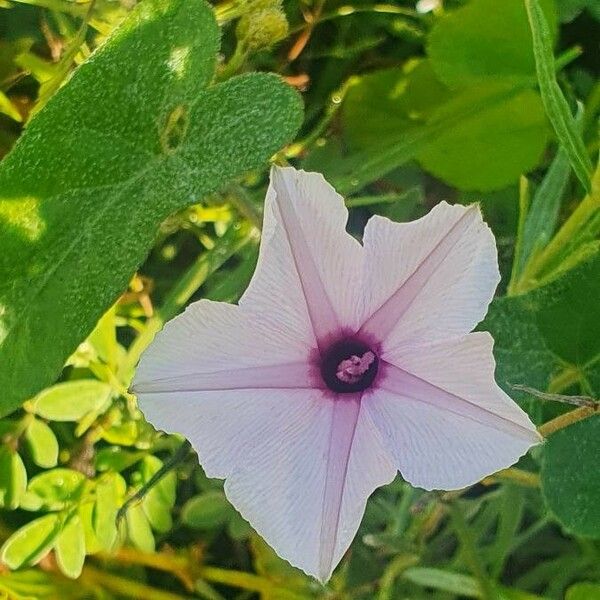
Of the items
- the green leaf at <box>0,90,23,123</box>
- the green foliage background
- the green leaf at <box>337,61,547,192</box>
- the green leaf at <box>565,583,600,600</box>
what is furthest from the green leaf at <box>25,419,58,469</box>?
the green leaf at <box>565,583,600,600</box>

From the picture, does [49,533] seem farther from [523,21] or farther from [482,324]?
[523,21]

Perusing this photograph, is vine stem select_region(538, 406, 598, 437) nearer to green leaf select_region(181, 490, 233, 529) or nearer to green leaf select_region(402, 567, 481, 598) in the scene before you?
green leaf select_region(402, 567, 481, 598)

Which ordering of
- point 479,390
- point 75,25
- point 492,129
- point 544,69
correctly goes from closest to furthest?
point 479,390
point 544,69
point 75,25
point 492,129

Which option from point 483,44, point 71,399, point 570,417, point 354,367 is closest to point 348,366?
point 354,367

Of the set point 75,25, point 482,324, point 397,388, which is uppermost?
point 75,25

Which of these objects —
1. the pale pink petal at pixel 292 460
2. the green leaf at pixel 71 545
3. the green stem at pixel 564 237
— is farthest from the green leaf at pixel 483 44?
the green leaf at pixel 71 545

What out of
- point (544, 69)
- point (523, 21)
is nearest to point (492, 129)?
point (523, 21)
